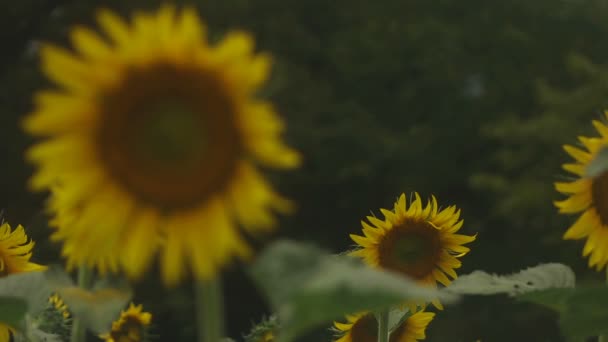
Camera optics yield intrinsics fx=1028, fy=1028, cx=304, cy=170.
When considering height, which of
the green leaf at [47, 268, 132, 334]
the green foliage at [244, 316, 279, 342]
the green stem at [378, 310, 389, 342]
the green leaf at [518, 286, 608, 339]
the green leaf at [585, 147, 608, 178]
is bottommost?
the green leaf at [47, 268, 132, 334]

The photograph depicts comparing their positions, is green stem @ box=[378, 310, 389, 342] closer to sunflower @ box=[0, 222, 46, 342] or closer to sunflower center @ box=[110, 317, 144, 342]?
sunflower @ box=[0, 222, 46, 342]

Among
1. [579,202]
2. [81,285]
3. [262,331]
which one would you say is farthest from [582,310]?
[262,331]

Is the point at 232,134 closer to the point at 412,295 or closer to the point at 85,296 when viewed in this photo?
the point at 412,295

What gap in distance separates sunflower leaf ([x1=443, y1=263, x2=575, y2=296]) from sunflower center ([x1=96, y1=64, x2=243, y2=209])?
1.35ft

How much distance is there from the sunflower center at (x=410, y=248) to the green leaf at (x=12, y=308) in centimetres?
91

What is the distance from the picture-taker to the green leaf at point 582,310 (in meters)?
1.14

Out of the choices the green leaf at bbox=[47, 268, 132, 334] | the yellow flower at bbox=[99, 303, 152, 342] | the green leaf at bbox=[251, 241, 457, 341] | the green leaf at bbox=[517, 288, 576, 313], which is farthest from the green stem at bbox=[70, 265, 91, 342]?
the yellow flower at bbox=[99, 303, 152, 342]

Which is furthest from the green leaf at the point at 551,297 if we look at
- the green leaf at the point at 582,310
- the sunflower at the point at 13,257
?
the sunflower at the point at 13,257

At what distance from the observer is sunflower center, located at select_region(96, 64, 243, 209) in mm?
943

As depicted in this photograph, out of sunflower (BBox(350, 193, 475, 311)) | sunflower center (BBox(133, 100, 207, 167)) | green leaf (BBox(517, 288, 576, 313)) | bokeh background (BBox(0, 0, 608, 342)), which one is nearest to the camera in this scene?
sunflower center (BBox(133, 100, 207, 167))

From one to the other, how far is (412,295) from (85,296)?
478 millimetres

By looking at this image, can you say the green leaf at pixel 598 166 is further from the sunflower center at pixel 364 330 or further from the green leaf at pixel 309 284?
the sunflower center at pixel 364 330

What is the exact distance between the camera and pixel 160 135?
3.22 feet

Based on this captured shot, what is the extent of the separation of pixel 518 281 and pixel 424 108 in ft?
53.2
